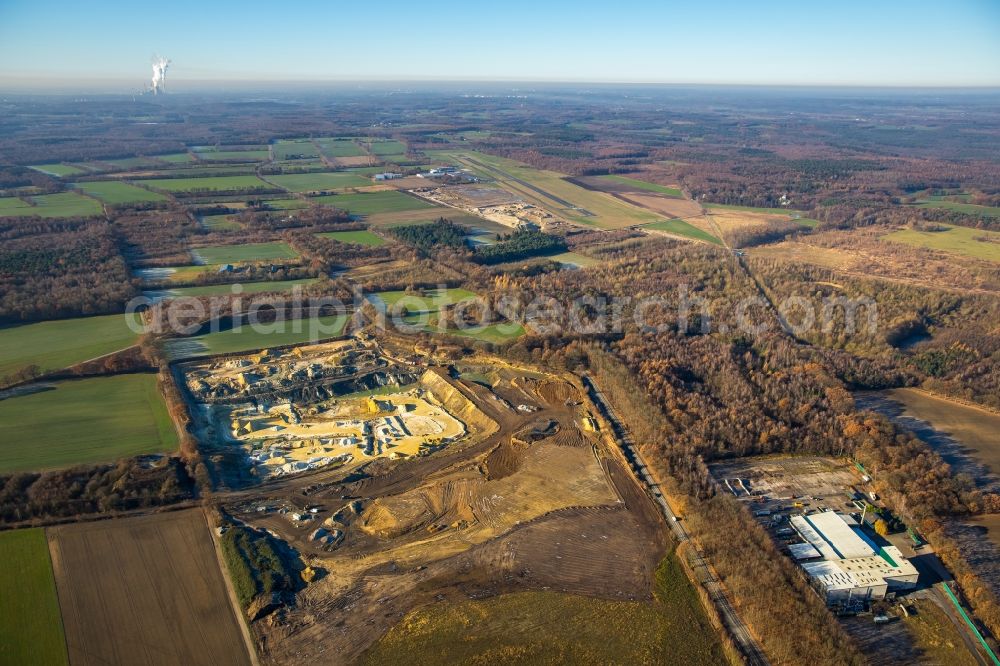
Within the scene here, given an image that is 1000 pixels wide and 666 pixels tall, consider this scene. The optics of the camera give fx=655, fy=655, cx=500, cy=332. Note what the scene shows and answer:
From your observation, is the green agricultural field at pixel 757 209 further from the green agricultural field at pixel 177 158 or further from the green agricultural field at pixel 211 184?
the green agricultural field at pixel 177 158

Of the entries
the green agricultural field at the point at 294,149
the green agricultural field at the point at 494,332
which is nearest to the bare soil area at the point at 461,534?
the green agricultural field at the point at 494,332

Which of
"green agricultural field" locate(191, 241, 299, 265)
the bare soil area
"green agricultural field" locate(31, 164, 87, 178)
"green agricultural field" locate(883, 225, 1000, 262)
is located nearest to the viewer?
the bare soil area

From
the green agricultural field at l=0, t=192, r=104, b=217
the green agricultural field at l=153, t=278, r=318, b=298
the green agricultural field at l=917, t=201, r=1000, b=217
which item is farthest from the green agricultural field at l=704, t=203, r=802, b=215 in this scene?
the green agricultural field at l=0, t=192, r=104, b=217

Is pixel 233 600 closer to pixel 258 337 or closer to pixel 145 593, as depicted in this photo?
pixel 145 593

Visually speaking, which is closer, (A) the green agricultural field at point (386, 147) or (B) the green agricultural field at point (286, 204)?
(B) the green agricultural field at point (286, 204)

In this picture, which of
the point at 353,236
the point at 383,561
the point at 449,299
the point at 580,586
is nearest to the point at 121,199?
the point at 353,236

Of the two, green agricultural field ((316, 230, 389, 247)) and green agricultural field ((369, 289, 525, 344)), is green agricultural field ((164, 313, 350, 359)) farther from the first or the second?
green agricultural field ((316, 230, 389, 247))
